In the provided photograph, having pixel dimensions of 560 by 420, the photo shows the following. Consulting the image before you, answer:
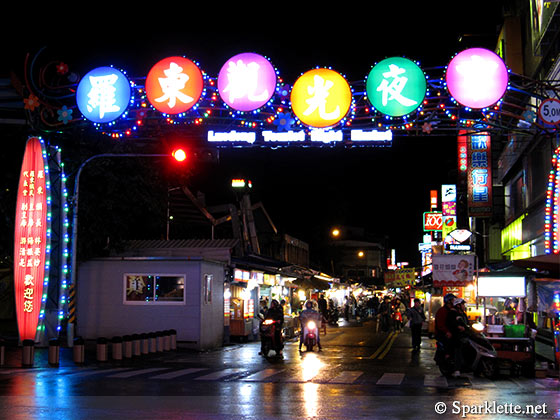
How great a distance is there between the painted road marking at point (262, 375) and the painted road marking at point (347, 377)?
5.33 feet

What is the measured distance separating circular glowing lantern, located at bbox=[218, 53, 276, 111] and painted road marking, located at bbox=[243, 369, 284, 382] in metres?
7.91

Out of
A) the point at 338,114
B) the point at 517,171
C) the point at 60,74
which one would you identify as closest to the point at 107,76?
the point at 60,74

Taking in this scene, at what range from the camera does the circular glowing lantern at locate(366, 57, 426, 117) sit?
20.2m

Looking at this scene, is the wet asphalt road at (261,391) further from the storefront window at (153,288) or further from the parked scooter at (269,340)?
the storefront window at (153,288)

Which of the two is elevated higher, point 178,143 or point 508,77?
point 508,77

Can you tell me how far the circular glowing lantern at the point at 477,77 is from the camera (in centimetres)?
1986

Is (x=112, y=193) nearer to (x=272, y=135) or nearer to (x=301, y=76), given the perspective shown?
(x=272, y=135)

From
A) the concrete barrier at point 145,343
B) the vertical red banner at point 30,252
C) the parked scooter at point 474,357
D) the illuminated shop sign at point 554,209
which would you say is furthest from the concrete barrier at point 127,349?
the illuminated shop sign at point 554,209

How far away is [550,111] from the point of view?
20.7m

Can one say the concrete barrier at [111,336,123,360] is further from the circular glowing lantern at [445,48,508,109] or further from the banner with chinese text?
the circular glowing lantern at [445,48,508,109]

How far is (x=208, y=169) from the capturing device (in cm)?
5003

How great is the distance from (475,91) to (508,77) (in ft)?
3.84

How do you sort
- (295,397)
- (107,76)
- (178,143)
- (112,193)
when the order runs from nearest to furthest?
(295,397), (178,143), (107,76), (112,193)

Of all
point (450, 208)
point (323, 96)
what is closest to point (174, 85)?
point (323, 96)
